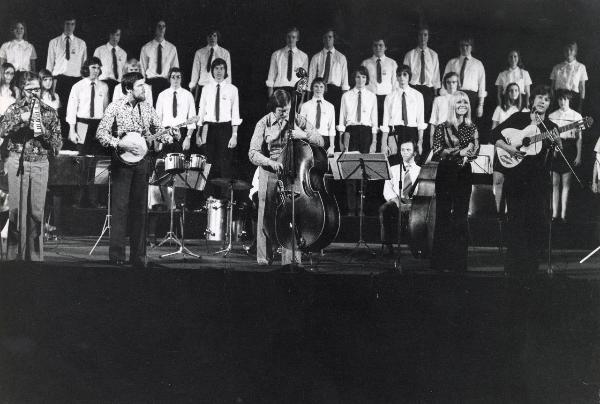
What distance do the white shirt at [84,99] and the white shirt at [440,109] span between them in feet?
14.0

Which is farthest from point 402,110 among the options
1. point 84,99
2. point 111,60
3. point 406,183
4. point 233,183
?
point 84,99

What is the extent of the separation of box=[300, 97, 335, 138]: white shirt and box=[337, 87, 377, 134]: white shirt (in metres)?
0.16

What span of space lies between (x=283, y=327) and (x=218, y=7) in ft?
8.90

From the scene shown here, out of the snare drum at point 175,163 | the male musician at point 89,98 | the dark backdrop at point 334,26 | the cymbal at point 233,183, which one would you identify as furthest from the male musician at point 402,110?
the male musician at point 89,98

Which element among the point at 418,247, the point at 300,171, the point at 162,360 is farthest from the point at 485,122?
the point at 162,360

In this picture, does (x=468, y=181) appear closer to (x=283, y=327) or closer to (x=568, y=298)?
(x=568, y=298)

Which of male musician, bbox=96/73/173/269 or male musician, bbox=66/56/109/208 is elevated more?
male musician, bbox=66/56/109/208

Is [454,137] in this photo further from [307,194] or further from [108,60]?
[108,60]

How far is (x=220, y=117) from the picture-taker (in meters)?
8.16

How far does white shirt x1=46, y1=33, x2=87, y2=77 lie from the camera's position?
7863 millimetres

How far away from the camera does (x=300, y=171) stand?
480 cm

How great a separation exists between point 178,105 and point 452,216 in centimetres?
425

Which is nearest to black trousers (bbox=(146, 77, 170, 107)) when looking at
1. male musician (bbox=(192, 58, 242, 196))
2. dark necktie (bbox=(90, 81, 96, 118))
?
male musician (bbox=(192, 58, 242, 196))

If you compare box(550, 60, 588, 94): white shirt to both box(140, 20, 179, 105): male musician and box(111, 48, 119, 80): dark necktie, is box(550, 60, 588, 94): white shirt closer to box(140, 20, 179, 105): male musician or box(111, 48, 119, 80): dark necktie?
box(140, 20, 179, 105): male musician
